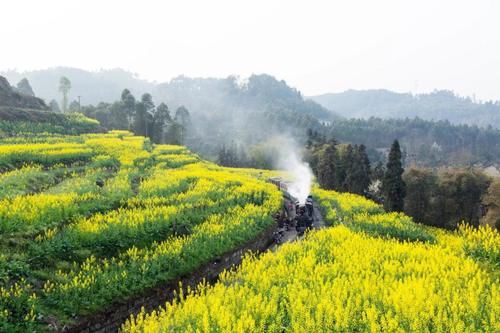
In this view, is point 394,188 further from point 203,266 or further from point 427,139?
point 427,139

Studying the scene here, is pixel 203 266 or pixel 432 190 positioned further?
pixel 432 190

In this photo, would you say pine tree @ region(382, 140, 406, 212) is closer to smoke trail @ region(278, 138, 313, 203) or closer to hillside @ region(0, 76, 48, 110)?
smoke trail @ region(278, 138, 313, 203)

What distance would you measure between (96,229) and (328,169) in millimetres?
42746

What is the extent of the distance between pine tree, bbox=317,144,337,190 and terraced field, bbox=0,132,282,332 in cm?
2451

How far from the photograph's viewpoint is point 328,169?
57656 millimetres

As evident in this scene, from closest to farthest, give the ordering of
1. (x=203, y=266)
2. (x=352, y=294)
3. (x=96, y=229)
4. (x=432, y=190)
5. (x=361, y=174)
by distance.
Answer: (x=352, y=294), (x=96, y=229), (x=203, y=266), (x=432, y=190), (x=361, y=174)

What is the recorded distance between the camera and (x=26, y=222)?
56.6 ft

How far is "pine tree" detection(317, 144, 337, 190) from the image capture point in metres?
57.4

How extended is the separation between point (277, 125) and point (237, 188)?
443 ft

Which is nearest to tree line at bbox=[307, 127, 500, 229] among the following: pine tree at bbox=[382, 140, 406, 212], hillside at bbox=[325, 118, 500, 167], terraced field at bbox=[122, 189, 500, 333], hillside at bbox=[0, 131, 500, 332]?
pine tree at bbox=[382, 140, 406, 212]

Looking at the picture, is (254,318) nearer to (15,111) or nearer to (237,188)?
(237,188)

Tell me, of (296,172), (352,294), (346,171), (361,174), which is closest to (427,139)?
(296,172)

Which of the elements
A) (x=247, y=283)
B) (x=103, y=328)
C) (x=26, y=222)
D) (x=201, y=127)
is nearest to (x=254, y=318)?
(x=247, y=283)

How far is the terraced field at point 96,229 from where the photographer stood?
46.0 feet
